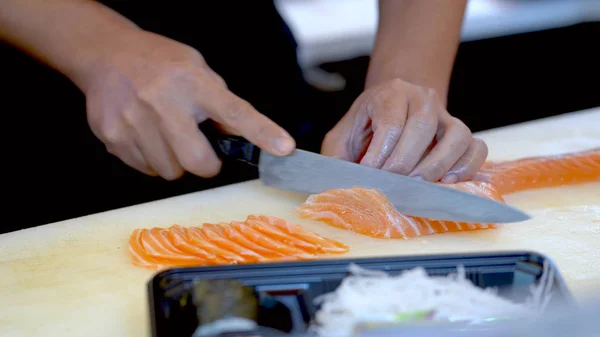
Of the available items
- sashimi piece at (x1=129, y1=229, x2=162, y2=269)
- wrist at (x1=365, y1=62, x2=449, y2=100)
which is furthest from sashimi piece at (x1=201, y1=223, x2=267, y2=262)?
wrist at (x1=365, y1=62, x2=449, y2=100)

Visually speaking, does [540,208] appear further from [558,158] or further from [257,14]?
[257,14]

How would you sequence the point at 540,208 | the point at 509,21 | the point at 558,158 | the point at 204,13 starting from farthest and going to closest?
the point at 509,21
the point at 204,13
the point at 558,158
the point at 540,208

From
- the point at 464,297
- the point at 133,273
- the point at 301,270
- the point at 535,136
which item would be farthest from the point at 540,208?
the point at 133,273

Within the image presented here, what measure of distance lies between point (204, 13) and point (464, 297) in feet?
4.58

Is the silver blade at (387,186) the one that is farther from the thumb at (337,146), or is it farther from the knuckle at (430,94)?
the knuckle at (430,94)

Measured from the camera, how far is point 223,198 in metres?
1.94

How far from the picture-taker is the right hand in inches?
70.1

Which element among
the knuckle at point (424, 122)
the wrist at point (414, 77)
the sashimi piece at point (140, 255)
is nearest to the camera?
the sashimi piece at point (140, 255)

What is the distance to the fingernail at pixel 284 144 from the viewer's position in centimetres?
177

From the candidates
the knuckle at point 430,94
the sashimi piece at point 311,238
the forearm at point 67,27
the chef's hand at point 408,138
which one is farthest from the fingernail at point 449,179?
the forearm at point 67,27

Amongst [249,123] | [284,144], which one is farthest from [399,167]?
[249,123]

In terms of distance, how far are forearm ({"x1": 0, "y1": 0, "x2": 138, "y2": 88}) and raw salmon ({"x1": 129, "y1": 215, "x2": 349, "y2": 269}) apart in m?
0.57

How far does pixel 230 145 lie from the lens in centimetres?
186

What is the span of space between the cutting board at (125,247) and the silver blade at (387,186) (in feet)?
0.25
